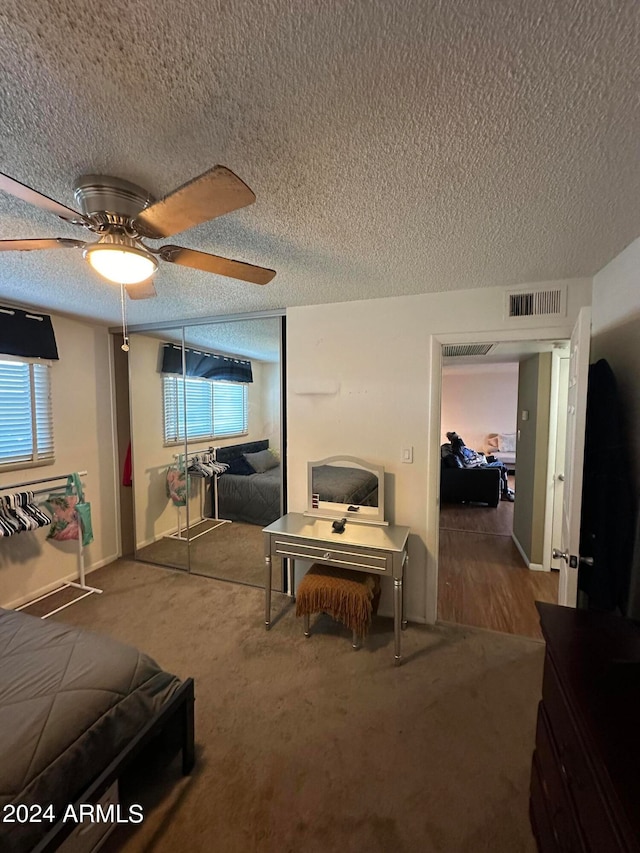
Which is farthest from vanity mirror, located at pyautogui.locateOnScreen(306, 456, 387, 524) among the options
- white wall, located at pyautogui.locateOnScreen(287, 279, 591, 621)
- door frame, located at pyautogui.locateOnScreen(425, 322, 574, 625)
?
door frame, located at pyautogui.locateOnScreen(425, 322, 574, 625)

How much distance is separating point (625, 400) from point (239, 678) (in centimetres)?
256

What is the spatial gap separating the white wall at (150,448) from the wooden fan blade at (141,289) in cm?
182

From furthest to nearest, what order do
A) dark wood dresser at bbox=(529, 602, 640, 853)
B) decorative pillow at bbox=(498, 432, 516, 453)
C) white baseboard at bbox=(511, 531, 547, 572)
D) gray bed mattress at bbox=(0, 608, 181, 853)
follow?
decorative pillow at bbox=(498, 432, 516, 453) < white baseboard at bbox=(511, 531, 547, 572) < gray bed mattress at bbox=(0, 608, 181, 853) < dark wood dresser at bbox=(529, 602, 640, 853)

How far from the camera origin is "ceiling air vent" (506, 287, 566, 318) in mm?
2238

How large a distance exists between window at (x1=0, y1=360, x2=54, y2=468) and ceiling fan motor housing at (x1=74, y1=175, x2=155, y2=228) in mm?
2212

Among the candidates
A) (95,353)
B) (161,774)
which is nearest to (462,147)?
(161,774)

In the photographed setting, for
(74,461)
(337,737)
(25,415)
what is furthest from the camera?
(74,461)

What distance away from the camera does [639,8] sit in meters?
0.69

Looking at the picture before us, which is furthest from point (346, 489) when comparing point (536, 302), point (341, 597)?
point (536, 302)

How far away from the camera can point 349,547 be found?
7.57ft

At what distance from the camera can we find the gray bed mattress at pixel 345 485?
2.67m

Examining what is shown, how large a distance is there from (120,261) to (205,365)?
2436mm

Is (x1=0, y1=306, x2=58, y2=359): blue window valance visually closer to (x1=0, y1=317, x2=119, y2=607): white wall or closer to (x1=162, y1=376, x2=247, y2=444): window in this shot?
(x1=0, y1=317, x2=119, y2=607): white wall

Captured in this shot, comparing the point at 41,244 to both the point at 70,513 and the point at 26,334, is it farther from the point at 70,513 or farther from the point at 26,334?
the point at 70,513
